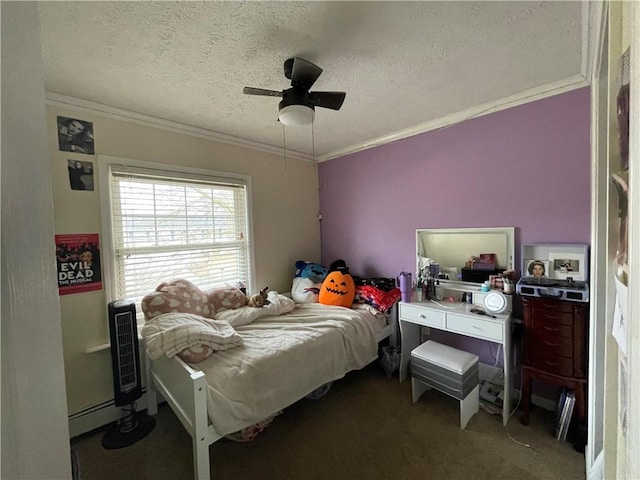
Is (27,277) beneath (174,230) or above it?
beneath

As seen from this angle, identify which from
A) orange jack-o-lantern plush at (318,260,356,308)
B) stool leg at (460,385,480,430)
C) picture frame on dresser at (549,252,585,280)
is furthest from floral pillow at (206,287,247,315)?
picture frame on dresser at (549,252,585,280)

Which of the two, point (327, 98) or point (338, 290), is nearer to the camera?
point (327, 98)

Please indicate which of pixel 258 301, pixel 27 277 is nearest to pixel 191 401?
pixel 258 301

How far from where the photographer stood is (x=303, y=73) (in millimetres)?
1513

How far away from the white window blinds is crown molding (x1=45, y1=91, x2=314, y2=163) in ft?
1.28

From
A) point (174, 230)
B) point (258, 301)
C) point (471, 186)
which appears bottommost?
point (258, 301)

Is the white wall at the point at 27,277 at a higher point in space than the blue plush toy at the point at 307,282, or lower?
higher

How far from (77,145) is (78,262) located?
865 mm

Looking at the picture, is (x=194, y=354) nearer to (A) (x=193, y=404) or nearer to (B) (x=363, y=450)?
(A) (x=193, y=404)

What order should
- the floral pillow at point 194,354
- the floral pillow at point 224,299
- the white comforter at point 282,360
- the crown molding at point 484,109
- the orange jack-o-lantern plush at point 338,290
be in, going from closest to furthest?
the white comforter at point 282,360, the floral pillow at point 194,354, the crown molding at point 484,109, the floral pillow at point 224,299, the orange jack-o-lantern plush at point 338,290

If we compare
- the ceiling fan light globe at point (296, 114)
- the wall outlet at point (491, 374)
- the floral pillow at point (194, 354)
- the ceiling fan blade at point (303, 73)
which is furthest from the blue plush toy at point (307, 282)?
the ceiling fan blade at point (303, 73)

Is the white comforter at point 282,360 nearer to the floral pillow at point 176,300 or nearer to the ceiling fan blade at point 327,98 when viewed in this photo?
the floral pillow at point 176,300

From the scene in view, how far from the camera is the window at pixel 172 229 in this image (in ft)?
7.06

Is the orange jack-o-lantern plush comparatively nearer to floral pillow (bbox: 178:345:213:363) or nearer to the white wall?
floral pillow (bbox: 178:345:213:363)
